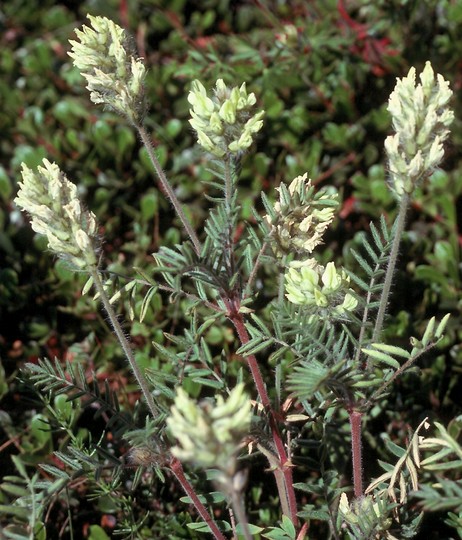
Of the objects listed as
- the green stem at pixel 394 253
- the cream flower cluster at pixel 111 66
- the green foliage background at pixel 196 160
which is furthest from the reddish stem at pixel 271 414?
the cream flower cluster at pixel 111 66

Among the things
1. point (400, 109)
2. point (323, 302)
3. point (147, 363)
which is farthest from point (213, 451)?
point (147, 363)

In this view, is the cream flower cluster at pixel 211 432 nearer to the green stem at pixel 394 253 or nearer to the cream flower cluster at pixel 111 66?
the green stem at pixel 394 253

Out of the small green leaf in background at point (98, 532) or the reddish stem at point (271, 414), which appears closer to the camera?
the reddish stem at point (271, 414)

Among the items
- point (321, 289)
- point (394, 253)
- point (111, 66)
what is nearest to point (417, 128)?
point (394, 253)

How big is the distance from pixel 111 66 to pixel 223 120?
0.30 m

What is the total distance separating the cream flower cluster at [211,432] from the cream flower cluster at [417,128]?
1.99 feet

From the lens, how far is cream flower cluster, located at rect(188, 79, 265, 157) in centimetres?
173

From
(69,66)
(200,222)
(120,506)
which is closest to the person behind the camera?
(120,506)

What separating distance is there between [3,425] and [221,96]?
132 cm

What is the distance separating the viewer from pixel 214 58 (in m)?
2.90

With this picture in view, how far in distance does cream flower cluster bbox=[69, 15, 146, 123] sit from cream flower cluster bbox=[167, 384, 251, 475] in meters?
0.79

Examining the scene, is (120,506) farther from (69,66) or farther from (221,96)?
(69,66)

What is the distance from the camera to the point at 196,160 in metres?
3.35

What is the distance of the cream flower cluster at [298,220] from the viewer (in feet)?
6.22
